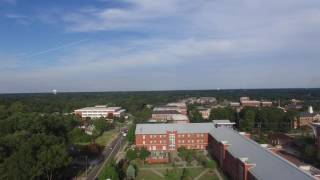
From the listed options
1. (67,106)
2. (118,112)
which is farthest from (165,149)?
(67,106)

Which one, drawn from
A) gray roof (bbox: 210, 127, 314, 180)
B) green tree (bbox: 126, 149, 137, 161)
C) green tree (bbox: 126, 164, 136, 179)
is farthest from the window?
green tree (bbox: 126, 164, 136, 179)

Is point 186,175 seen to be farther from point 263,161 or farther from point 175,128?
point 175,128

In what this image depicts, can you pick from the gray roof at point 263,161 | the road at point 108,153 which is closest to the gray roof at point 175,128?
the road at point 108,153

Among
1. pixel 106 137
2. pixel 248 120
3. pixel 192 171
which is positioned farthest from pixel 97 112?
pixel 192 171

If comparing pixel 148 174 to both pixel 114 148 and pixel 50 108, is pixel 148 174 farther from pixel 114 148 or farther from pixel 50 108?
pixel 50 108

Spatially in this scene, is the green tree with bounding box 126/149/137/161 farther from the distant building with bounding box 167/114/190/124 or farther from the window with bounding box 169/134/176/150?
the distant building with bounding box 167/114/190/124

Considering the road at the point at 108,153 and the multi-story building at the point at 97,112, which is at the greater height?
the multi-story building at the point at 97,112

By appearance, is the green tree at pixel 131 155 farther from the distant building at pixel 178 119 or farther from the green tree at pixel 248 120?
the distant building at pixel 178 119

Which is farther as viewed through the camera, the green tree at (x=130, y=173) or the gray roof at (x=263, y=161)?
the green tree at (x=130, y=173)
